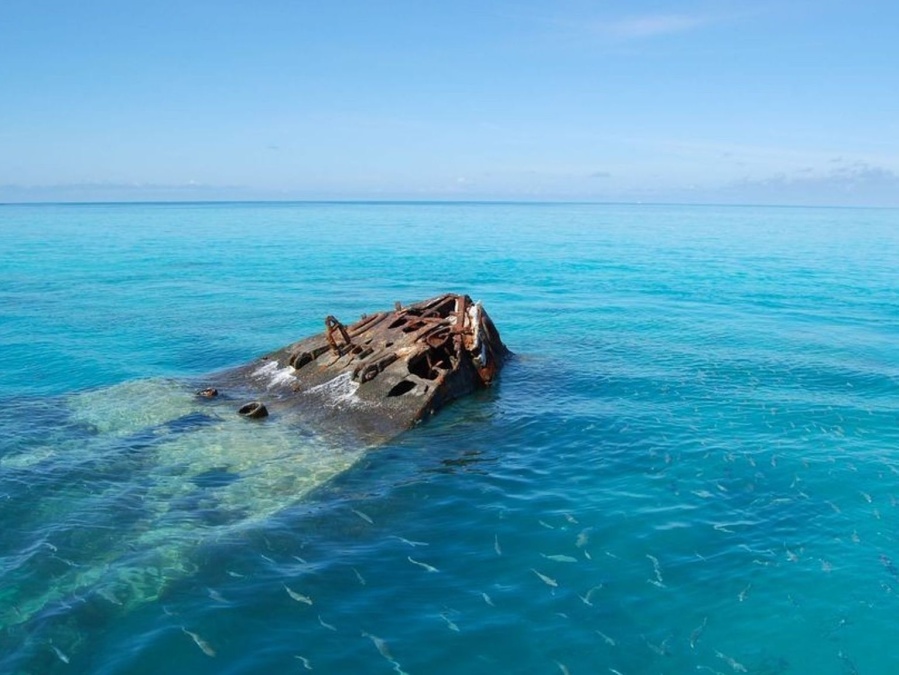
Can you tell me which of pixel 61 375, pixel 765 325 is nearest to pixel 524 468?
pixel 61 375

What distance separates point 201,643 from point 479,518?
4673 mm

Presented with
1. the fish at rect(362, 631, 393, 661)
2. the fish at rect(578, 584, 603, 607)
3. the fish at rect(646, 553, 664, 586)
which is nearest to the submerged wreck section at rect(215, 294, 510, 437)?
the fish at rect(646, 553, 664, 586)

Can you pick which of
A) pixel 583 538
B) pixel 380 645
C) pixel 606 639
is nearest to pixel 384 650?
pixel 380 645

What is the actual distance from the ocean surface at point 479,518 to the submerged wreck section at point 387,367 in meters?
0.71

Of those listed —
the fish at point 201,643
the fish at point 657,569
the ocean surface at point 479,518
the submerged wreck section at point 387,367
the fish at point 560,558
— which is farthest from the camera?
the submerged wreck section at point 387,367

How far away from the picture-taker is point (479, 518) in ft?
38.1

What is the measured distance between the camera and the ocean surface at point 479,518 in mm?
8484

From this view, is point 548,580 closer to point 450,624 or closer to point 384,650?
point 450,624

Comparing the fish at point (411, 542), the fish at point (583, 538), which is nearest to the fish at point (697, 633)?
the fish at point (583, 538)

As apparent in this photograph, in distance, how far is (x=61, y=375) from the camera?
69.1 feet

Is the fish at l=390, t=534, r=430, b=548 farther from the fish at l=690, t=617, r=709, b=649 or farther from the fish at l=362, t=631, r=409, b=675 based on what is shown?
the fish at l=690, t=617, r=709, b=649

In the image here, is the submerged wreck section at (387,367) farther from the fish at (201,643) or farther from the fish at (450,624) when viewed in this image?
the fish at (201,643)

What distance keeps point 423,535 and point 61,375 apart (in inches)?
582

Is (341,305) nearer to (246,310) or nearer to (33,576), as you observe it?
(246,310)
